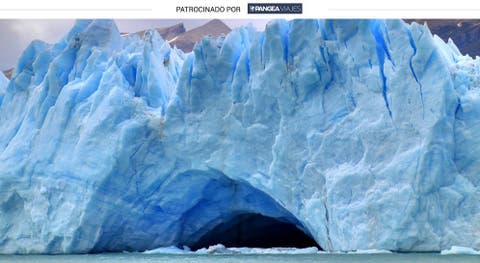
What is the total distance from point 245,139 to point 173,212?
2.44 m

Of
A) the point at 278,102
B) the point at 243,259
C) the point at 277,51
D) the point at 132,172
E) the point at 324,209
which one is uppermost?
the point at 277,51

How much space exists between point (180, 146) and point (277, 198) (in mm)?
2341

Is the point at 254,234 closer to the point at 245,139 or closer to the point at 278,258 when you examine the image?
the point at 245,139

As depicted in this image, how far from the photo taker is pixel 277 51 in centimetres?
1477

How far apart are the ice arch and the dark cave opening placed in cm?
42

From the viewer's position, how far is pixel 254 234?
18.4 m
